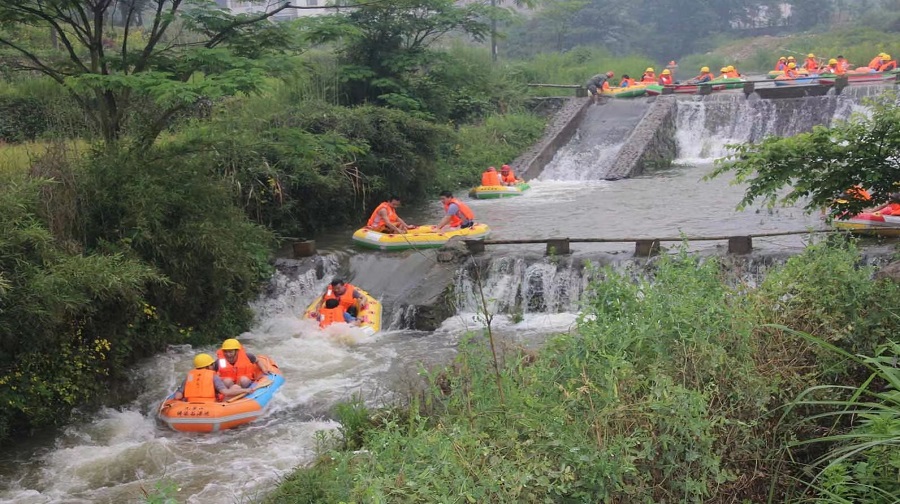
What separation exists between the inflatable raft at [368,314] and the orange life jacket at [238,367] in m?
2.45

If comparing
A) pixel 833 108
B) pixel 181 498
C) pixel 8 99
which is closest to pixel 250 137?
pixel 8 99

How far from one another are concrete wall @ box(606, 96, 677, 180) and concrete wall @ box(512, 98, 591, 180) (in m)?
2.04

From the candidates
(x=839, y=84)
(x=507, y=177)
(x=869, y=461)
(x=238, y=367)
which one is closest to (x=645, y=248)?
(x=238, y=367)

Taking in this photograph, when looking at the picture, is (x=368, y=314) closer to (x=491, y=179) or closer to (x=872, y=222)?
(x=872, y=222)

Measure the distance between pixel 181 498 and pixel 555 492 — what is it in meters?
4.85

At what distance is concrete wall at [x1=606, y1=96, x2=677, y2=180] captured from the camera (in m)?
22.9

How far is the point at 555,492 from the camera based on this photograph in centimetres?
373

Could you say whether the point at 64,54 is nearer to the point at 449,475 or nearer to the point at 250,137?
the point at 250,137

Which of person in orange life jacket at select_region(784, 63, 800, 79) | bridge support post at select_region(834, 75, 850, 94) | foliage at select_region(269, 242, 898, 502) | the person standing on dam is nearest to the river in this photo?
foliage at select_region(269, 242, 898, 502)

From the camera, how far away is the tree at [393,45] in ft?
70.3

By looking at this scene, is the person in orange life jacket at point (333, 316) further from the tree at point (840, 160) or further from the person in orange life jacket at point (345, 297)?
the tree at point (840, 160)

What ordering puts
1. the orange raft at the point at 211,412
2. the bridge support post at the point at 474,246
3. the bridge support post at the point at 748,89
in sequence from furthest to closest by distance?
the bridge support post at the point at 748,89, the bridge support post at the point at 474,246, the orange raft at the point at 211,412

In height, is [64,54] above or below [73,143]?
above

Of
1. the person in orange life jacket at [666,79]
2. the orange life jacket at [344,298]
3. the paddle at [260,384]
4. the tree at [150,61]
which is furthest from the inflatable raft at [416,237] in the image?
the person in orange life jacket at [666,79]
